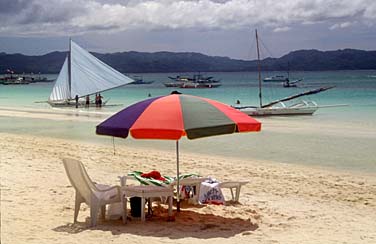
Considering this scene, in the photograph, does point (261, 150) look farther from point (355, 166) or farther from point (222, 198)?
point (222, 198)

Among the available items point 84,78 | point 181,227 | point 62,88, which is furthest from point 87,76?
point 181,227

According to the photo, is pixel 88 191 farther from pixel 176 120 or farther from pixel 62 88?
pixel 62 88

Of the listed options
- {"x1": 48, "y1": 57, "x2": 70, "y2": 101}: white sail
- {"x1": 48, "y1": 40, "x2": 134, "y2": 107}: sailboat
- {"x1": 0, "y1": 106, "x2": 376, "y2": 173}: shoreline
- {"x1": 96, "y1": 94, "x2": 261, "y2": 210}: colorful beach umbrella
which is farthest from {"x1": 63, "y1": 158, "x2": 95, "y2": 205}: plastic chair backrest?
{"x1": 48, "y1": 57, "x2": 70, "y2": 101}: white sail

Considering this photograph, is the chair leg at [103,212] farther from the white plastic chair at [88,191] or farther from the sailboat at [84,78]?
the sailboat at [84,78]

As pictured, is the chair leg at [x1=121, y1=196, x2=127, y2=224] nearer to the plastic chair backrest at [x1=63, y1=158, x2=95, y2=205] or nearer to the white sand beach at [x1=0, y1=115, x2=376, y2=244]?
the white sand beach at [x1=0, y1=115, x2=376, y2=244]

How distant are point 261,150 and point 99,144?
4.85 m

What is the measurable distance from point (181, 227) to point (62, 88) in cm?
3694

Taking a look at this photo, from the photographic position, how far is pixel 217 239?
614 cm

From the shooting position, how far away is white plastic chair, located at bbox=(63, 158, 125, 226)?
21.4 feet

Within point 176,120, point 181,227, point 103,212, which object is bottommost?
point 181,227

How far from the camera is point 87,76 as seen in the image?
4047 cm

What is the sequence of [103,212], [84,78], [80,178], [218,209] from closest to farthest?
[80,178], [103,212], [218,209], [84,78]

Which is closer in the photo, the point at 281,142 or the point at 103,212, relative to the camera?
the point at 103,212

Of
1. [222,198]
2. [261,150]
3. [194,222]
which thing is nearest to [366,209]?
[222,198]
